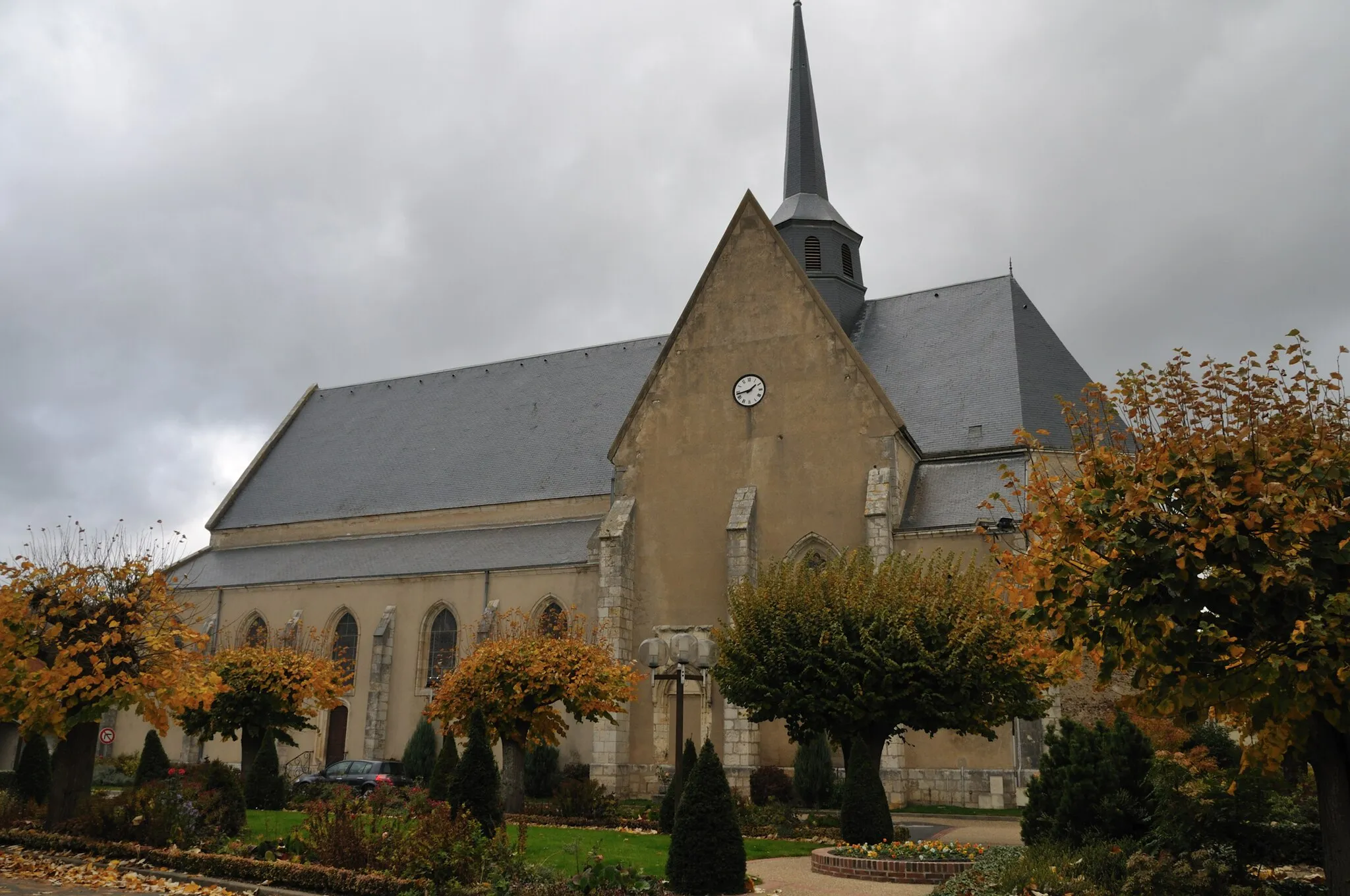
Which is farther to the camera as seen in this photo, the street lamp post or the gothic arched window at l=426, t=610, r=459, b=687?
the gothic arched window at l=426, t=610, r=459, b=687

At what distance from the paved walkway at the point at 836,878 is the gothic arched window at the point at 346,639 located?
1919 centimetres

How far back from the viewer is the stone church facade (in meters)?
23.9

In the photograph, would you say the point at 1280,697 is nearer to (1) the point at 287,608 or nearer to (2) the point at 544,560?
(2) the point at 544,560

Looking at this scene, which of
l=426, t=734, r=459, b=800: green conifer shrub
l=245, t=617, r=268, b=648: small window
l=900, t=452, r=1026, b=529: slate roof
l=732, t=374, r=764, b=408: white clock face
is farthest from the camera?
l=245, t=617, r=268, b=648: small window

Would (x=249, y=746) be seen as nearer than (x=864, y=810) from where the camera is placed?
No

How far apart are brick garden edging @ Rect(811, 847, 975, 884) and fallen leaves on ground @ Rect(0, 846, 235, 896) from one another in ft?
21.9

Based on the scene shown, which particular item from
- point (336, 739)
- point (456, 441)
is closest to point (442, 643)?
point (336, 739)

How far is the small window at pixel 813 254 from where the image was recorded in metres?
30.6

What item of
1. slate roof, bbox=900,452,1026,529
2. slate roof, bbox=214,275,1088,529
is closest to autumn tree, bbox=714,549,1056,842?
slate roof, bbox=900,452,1026,529

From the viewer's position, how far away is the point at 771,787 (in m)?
21.6

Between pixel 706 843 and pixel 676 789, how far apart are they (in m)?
4.87

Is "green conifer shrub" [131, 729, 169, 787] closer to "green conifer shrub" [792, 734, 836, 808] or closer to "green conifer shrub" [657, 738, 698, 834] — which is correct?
"green conifer shrub" [657, 738, 698, 834]

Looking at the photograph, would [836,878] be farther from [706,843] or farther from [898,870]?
[706,843]

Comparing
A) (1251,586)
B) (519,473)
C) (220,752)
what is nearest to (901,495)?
(519,473)
